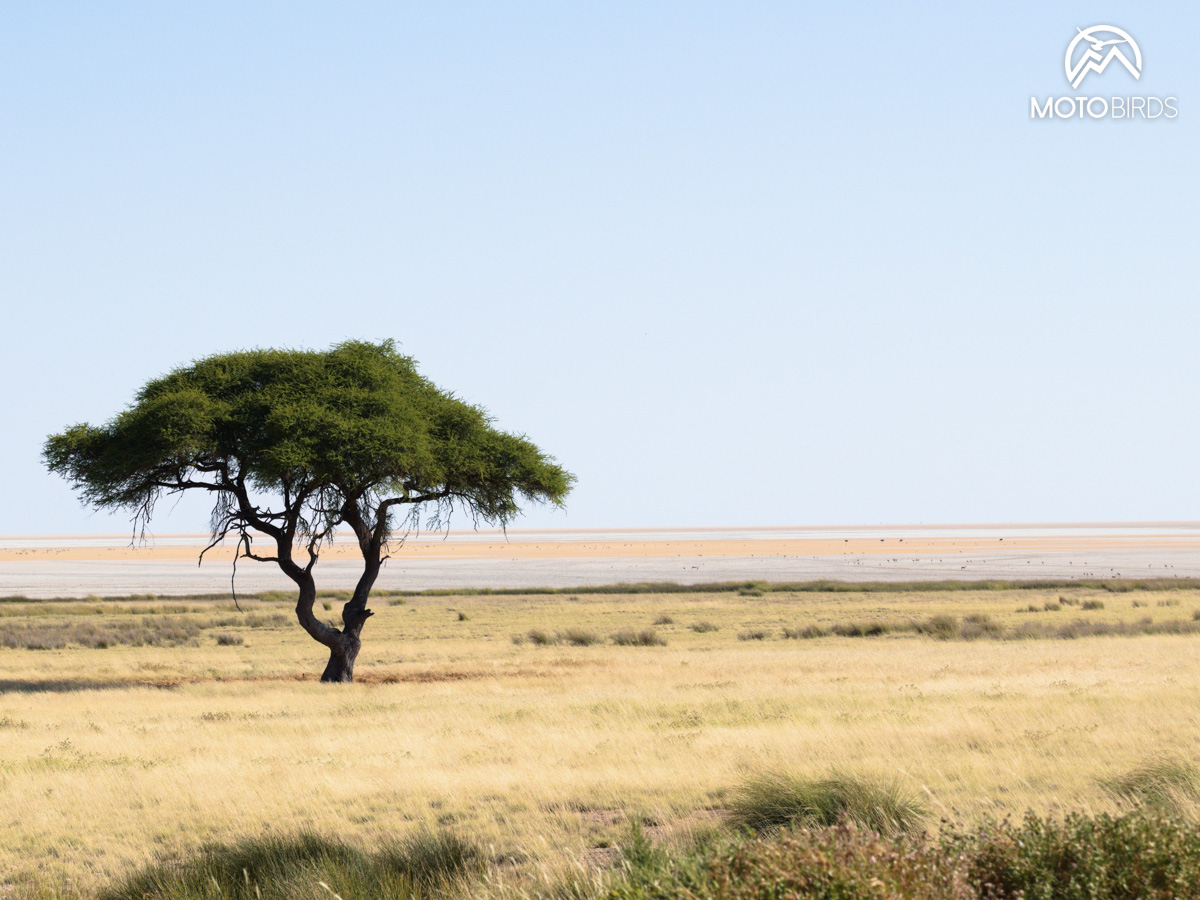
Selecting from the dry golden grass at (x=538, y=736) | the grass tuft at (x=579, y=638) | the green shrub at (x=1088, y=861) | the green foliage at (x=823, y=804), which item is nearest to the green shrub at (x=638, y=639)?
the grass tuft at (x=579, y=638)

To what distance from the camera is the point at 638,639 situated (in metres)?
40.8

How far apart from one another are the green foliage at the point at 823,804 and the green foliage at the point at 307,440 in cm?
1773

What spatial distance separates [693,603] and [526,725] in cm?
4587

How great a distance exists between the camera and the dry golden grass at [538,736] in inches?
439

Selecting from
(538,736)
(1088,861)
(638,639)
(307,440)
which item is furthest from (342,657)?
(1088,861)

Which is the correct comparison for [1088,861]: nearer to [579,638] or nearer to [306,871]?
[306,871]

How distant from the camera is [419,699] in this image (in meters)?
24.0

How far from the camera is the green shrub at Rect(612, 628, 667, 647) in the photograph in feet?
131

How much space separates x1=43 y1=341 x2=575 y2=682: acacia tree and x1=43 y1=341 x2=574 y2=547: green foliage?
4cm

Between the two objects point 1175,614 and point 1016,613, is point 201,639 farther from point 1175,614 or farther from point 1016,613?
point 1175,614

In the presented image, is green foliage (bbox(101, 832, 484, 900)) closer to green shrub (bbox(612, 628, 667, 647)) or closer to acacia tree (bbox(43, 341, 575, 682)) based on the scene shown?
acacia tree (bbox(43, 341, 575, 682))

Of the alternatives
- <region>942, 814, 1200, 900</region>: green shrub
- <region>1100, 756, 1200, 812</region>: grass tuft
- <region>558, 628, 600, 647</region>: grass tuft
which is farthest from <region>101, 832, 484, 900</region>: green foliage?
<region>558, 628, 600, 647</region>: grass tuft

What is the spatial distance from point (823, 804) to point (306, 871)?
4.77 m

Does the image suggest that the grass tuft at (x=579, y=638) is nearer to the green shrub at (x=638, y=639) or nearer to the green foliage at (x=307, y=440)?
the green shrub at (x=638, y=639)
